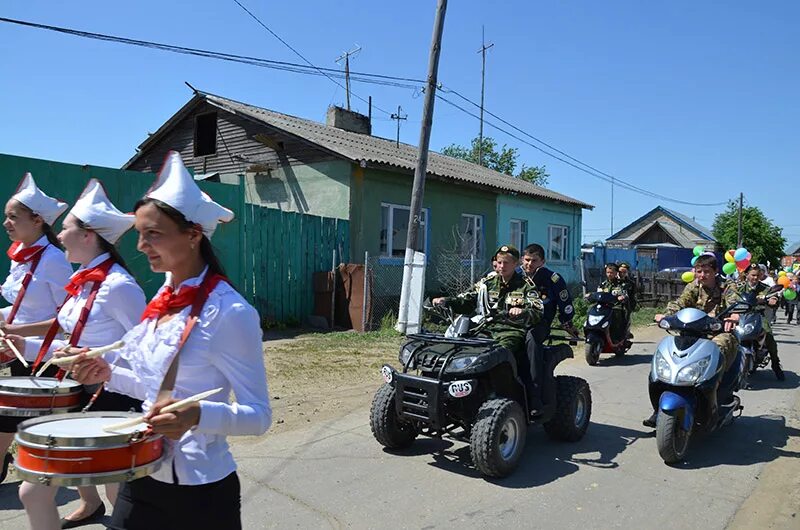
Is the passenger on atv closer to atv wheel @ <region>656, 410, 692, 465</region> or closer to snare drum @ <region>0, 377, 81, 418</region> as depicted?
atv wheel @ <region>656, 410, 692, 465</region>

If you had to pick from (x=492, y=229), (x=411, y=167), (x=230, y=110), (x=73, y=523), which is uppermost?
(x=230, y=110)

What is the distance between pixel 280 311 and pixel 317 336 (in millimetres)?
1428

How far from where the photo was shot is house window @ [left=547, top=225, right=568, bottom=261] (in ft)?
72.8

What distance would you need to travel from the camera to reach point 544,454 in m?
5.52


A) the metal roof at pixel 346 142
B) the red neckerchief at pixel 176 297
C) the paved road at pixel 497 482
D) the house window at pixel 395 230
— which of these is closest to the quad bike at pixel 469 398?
the paved road at pixel 497 482

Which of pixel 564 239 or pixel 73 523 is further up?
pixel 564 239

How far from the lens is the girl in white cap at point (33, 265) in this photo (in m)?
3.84

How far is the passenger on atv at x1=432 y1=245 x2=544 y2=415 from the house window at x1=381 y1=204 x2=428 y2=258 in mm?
9217

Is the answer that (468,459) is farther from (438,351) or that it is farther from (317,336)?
(317,336)

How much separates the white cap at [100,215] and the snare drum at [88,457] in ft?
4.77

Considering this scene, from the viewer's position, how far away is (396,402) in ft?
16.7

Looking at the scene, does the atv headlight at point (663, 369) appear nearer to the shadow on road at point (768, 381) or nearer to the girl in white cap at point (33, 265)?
the shadow on road at point (768, 381)

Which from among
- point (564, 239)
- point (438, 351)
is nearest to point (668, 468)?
point (438, 351)

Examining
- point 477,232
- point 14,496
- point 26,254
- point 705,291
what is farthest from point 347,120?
point 14,496
